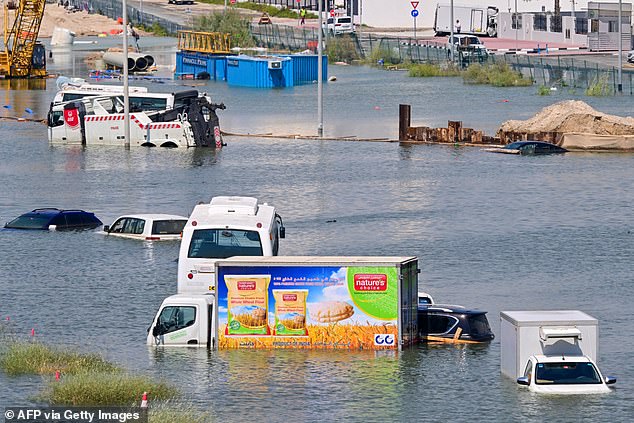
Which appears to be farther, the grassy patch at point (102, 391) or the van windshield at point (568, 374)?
the van windshield at point (568, 374)

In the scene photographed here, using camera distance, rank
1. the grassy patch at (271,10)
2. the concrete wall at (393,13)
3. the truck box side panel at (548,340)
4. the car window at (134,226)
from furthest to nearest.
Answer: the grassy patch at (271,10), the concrete wall at (393,13), the car window at (134,226), the truck box side panel at (548,340)

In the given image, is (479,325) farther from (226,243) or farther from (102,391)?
(102,391)

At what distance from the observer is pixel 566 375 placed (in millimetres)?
24781

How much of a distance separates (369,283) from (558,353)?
4.27m

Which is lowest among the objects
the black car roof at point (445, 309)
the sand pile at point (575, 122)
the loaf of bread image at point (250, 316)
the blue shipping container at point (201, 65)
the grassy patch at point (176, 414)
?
the grassy patch at point (176, 414)

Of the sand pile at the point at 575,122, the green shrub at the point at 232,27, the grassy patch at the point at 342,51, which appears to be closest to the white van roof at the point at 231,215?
the sand pile at the point at 575,122

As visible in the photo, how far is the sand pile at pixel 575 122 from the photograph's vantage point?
64.4m

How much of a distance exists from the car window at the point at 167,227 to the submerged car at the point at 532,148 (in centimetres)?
2516

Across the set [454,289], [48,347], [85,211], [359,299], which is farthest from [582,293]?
[85,211]

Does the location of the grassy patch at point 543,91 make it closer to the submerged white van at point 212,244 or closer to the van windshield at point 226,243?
the submerged white van at point 212,244

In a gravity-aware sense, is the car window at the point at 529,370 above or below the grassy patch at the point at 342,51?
below

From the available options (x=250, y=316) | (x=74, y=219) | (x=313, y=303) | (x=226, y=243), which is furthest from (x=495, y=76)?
(x=250, y=316)

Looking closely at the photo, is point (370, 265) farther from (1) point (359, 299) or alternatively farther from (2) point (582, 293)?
(2) point (582, 293)

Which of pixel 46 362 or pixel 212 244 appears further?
pixel 212 244
